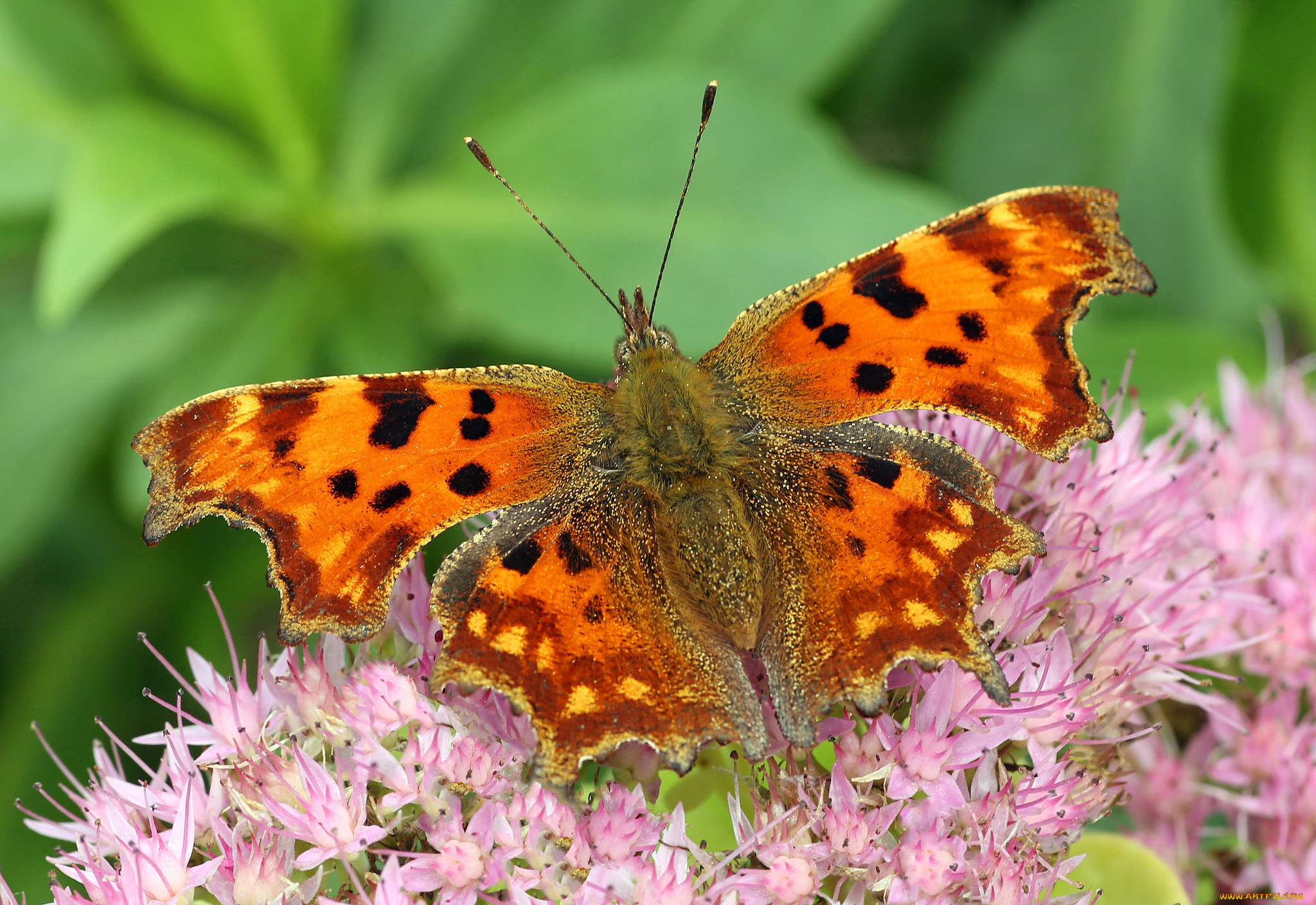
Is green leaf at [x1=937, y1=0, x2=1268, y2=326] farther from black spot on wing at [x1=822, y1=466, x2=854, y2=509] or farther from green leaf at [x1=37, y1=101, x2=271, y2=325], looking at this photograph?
green leaf at [x1=37, y1=101, x2=271, y2=325]

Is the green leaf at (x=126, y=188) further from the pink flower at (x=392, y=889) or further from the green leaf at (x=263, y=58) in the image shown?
the pink flower at (x=392, y=889)

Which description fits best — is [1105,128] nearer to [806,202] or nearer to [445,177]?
[806,202]

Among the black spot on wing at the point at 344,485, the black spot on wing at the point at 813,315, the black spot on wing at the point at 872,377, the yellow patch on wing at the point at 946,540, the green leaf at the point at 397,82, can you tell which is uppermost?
the green leaf at the point at 397,82

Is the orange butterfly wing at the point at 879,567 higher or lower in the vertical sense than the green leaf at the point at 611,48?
lower

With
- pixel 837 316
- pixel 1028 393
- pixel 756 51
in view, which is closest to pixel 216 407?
pixel 837 316

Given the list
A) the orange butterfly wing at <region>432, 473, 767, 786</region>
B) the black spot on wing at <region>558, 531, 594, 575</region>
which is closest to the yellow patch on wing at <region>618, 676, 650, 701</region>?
the orange butterfly wing at <region>432, 473, 767, 786</region>

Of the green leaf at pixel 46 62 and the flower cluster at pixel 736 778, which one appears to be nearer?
the flower cluster at pixel 736 778


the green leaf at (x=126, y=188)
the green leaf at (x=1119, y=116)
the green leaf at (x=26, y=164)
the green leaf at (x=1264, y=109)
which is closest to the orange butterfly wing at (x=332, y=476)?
the green leaf at (x=126, y=188)
